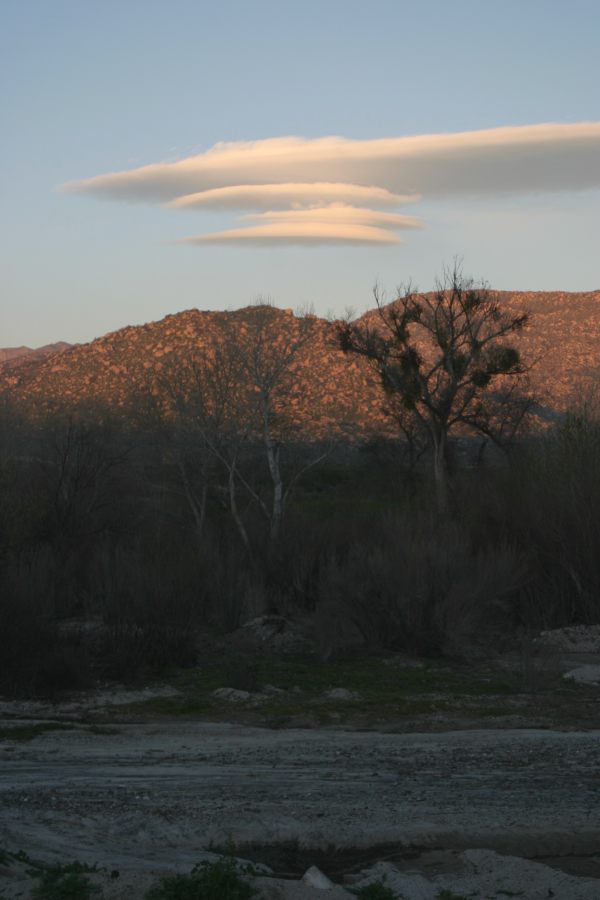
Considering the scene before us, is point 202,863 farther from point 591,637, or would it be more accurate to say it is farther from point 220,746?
point 591,637

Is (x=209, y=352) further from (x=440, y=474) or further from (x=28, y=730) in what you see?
(x=28, y=730)

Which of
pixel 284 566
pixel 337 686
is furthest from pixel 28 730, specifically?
pixel 284 566

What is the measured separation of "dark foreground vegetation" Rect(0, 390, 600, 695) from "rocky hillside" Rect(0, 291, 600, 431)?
69.0 feet

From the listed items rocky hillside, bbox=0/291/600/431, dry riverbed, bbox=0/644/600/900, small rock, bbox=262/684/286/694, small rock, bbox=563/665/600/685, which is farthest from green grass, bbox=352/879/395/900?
rocky hillside, bbox=0/291/600/431

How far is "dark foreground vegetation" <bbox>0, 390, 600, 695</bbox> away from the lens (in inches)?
765

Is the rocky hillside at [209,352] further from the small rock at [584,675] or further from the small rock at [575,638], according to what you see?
the small rock at [584,675]

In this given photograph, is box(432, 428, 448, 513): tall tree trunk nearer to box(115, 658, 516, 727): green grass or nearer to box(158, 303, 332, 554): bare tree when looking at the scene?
box(158, 303, 332, 554): bare tree

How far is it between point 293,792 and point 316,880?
2.57 meters

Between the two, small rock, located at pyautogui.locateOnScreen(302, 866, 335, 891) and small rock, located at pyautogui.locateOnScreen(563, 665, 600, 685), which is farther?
small rock, located at pyautogui.locateOnScreen(563, 665, 600, 685)

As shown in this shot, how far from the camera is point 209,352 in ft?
201

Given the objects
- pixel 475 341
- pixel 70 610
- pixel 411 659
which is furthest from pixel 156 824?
pixel 475 341

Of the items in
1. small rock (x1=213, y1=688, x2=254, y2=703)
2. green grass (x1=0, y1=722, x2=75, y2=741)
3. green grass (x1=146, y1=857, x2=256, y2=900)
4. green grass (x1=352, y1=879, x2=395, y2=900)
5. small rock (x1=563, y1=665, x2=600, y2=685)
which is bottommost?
small rock (x1=563, y1=665, x2=600, y2=685)

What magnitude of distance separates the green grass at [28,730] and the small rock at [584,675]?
790 cm

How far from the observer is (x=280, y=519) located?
3247cm
